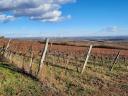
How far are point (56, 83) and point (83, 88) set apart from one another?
1435 mm

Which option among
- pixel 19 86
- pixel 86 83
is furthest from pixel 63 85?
pixel 19 86

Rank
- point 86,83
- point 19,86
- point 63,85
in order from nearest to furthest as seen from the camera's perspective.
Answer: point 19,86 → point 63,85 → point 86,83

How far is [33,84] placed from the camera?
15.7 meters

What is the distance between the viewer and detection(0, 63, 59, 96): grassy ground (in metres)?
13.9

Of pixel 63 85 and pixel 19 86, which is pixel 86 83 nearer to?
→ pixel 63 85

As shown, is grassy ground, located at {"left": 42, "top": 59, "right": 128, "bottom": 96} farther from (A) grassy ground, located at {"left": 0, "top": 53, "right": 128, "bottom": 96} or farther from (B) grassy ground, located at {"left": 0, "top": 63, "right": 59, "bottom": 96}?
(B) grassy ground, located at {"left": 0, "top": 63, "right": 59, "bottom": 96}

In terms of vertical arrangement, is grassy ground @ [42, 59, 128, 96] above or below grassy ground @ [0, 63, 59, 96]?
below

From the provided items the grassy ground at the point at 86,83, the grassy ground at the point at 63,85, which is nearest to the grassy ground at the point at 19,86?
the grassy ground at the point at 63,85

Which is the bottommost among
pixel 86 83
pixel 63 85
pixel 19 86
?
pixel 86 83

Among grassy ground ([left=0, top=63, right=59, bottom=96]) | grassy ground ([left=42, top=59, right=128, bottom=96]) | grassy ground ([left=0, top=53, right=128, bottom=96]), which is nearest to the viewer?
grassy ground ([left=0, top=63, right=59, bottom=96])

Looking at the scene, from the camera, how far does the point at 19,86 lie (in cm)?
1488

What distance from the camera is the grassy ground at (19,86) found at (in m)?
13.9

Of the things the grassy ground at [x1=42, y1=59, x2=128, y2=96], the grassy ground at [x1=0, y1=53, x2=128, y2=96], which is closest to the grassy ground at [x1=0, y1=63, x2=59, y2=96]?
the grassy ground at [x1=0, y1=53, x2=128, y2=96]

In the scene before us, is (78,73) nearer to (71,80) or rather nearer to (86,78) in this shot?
(86,78)
